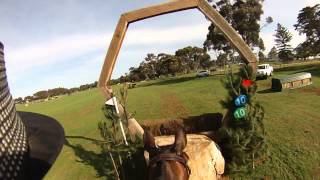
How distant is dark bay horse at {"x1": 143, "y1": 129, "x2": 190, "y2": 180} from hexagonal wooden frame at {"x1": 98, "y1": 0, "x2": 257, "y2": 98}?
8.57 metres

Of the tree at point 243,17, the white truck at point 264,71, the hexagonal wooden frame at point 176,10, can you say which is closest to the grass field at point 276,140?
the hexagonal wooden frame at point 176,10

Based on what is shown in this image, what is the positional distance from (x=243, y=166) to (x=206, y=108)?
760cm

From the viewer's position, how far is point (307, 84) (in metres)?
24.2

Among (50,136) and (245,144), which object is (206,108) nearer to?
(245,144)

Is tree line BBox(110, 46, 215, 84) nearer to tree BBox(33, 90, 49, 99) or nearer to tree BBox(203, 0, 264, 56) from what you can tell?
tree BBox(33, 90, 49, 99)

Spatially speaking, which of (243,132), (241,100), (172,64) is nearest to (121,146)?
(243,132)

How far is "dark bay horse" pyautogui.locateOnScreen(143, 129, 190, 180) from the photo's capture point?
382 cm

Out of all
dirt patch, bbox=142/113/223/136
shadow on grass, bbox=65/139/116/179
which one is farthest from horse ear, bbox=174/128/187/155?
dirt patch, bbox=142/113/223/136

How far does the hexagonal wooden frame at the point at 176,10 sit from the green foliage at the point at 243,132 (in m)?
0.96

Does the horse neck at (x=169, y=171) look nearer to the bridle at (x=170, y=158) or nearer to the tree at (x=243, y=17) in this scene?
the bridle at (x=170, y=158)

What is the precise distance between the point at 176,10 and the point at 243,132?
4593mm

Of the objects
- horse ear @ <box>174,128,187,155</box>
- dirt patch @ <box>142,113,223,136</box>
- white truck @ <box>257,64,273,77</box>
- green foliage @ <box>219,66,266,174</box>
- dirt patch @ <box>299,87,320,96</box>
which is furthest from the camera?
white truck @ <box>257,64,273,77</box>

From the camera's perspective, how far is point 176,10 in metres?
12.6

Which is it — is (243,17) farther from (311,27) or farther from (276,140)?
(276,140)
